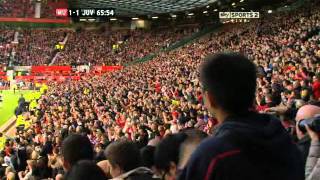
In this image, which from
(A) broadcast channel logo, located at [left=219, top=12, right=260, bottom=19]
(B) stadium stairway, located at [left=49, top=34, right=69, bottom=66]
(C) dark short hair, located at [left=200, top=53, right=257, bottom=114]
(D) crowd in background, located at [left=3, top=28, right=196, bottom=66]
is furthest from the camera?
(B) stadium stairway, located at [left=49, top=34, right=69, bottom=66]

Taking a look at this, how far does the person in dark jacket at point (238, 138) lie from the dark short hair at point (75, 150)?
1.61 m

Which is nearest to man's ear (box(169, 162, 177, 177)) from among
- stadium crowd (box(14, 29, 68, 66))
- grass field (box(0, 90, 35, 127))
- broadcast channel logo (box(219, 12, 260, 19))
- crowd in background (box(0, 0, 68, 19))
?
grass field (box(0, 90, 35, 127))

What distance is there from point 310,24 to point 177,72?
23.0 ft

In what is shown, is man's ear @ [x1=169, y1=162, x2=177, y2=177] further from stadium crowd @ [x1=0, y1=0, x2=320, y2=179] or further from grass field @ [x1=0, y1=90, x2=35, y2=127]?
grass field @ [x1=0, y1=90, x2=35, y2=127]

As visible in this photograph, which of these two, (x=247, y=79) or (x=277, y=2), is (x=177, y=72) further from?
(x=277, y=2)

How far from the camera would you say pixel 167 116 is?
41.8 ft

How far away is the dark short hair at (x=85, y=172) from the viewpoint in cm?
307

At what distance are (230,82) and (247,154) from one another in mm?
331

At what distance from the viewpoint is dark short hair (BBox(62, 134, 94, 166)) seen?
3.64 metres

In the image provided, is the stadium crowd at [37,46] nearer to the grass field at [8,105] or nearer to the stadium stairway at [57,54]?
the stadium stairway at [57,54]

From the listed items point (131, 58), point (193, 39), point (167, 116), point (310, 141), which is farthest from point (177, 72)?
point (131, 58)

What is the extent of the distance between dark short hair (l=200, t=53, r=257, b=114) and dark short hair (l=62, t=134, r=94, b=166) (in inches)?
64.8

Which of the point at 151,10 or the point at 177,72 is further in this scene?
the point at 151,10

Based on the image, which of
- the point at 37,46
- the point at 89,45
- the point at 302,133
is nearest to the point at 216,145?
the point at 302,133
